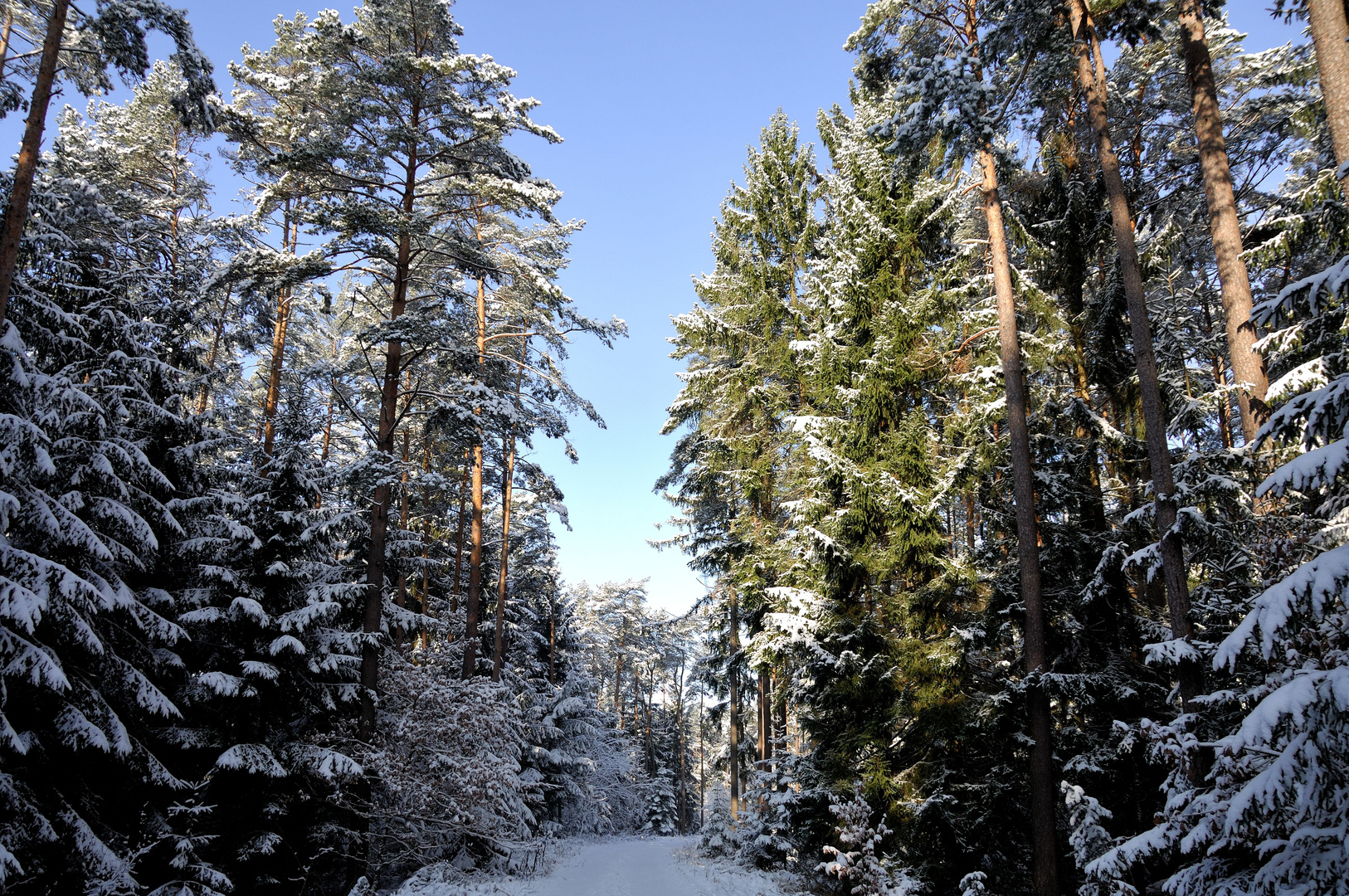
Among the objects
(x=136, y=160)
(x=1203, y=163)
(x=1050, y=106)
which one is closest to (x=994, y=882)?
(x=1203, y=163)

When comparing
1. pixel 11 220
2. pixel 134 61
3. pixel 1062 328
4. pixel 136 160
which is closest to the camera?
pixel 11 220

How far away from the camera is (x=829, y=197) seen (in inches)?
659

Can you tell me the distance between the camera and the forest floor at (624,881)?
11.8 meters

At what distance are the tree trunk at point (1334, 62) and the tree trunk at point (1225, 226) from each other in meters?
1.52

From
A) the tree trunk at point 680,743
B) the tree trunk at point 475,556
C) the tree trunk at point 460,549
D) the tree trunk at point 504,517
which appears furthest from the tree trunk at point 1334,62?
the tree trunk at point 680,743

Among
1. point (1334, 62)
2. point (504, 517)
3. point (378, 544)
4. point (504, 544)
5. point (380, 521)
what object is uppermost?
point (1334, 62)

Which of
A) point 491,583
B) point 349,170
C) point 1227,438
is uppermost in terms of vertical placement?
point 349,170

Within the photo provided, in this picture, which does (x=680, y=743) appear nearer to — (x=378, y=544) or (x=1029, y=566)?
(x=378, y=544)

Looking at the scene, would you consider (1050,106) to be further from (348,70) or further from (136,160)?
(136,160)

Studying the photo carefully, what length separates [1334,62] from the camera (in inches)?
295

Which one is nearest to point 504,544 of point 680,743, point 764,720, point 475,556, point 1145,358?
point 475,556

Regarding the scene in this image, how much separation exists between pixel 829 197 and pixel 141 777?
18053 mm

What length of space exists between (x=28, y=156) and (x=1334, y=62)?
1549 cm

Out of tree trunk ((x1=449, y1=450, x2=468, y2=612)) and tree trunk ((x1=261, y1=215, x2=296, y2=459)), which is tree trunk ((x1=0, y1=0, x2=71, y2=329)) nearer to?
tree trunk ((x1=261, y1=215, x2=296, y2=459))
